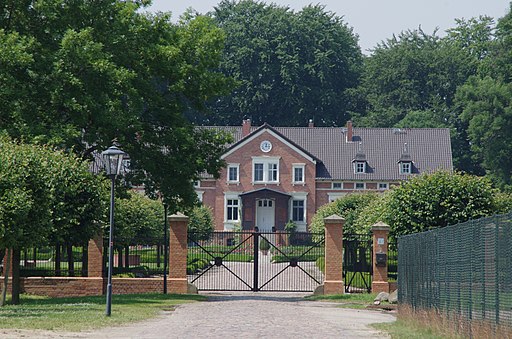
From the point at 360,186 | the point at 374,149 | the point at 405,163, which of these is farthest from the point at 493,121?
the point at 360,186

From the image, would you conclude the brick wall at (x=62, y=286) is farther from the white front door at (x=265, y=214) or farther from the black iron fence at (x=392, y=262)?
the white front door at (x=265, y=214)

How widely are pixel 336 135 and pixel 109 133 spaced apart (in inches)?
2134

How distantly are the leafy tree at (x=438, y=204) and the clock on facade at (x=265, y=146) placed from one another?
1797 inches

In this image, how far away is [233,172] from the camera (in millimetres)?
81875

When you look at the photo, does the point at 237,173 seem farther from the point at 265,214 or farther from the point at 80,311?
the point at 80,311

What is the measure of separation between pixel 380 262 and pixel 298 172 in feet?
161

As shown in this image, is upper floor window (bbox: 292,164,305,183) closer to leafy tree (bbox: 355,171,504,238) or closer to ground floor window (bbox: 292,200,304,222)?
ground floor window (bbox: 292,200,304,222)

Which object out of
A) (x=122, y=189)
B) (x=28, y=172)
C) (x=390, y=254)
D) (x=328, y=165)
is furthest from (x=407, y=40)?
(x=28, y=172)

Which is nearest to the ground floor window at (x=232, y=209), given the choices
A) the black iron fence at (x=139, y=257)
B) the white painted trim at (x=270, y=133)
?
the white painted trim at (x=270, y=133)

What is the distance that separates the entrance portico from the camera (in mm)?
80812

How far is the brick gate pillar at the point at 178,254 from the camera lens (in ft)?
108

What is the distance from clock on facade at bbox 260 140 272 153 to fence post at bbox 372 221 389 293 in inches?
1896

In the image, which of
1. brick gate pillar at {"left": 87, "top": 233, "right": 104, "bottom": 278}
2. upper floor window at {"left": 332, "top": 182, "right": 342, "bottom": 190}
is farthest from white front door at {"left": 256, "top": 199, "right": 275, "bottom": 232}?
brick gate pillar at {"left": 87, "top": 233, "right": 104, "bottom": 278}

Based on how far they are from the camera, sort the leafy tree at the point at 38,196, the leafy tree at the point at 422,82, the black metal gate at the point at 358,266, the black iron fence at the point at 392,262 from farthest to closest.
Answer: the leafy tree at the point at 422,82 < the black iron fence at the point at 392,262 < the black metal gate at the point at 358,266 < the leafy tree at the point at 38,196
